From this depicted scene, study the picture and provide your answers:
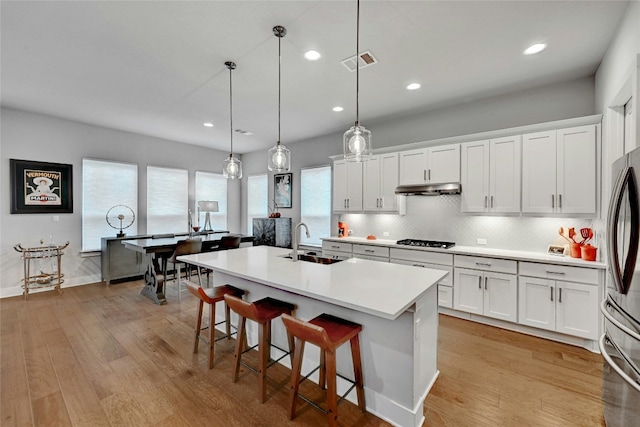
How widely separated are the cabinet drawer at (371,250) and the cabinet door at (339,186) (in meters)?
0.79

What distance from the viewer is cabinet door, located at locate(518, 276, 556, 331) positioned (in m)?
2.90

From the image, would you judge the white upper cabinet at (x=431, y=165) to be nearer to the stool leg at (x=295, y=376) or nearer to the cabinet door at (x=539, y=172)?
the cabinet door at (x=539, y=172)

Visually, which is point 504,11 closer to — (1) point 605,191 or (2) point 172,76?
(1) point 605,191

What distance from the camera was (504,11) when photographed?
84.0 inches

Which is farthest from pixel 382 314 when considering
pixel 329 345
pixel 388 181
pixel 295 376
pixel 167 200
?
pixel 167 200

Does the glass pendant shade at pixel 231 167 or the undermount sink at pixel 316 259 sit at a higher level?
the glass pendant shade at pixel 231 167

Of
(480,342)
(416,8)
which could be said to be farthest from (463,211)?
(416,8)

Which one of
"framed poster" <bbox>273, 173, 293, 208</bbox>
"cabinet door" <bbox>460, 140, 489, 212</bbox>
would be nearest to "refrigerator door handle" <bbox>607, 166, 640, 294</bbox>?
"cabinet door" <bbox>460, 140, 489, 212</bbox>

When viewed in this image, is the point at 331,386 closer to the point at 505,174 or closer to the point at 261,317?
the point at 261,317

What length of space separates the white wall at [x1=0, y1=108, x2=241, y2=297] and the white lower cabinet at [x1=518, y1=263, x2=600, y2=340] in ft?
21.4

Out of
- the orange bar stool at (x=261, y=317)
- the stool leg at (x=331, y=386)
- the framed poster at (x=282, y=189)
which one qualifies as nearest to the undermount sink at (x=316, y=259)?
the orange bar stool at (x=261, y=317)

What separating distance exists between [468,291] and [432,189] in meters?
1.36

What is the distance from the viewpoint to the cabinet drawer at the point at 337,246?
15.0ft

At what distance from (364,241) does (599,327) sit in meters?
2.75
